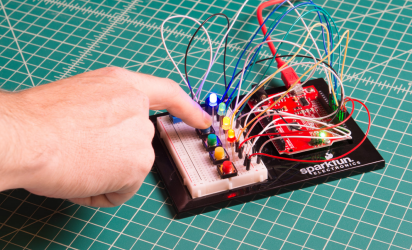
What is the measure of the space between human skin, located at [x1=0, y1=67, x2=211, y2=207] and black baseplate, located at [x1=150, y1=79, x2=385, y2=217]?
34cm

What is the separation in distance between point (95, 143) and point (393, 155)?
61.9 inches

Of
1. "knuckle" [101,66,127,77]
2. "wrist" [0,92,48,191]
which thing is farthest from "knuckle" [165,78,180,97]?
"wrist" [0,92,48,191]

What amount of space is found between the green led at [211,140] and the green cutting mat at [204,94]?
32 centimetres

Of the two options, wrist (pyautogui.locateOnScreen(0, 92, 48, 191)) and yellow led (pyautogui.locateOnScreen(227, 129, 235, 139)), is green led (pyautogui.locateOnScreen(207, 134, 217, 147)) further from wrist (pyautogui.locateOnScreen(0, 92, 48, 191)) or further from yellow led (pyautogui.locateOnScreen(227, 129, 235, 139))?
wrist (pyautogui.locateOnScreen(0, 92, 48, 191))

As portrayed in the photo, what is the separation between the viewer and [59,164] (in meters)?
1.56

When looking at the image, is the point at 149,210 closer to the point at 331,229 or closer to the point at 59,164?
the point at 59,164

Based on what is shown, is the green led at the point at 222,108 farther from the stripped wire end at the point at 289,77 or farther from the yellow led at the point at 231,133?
the stripped wire end at the point at 289,77

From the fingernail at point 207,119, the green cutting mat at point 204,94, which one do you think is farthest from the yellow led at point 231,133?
the green cutting mat at point 204,94

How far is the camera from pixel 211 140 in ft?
7.14

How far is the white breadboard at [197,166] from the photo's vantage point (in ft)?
6.85

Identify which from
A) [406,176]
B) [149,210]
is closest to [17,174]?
[149,210]

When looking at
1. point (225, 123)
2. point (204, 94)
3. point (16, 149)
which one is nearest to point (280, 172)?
point (225, 123)

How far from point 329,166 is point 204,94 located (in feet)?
2.88

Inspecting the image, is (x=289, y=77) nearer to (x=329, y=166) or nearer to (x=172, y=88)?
(x=329, y=166)
